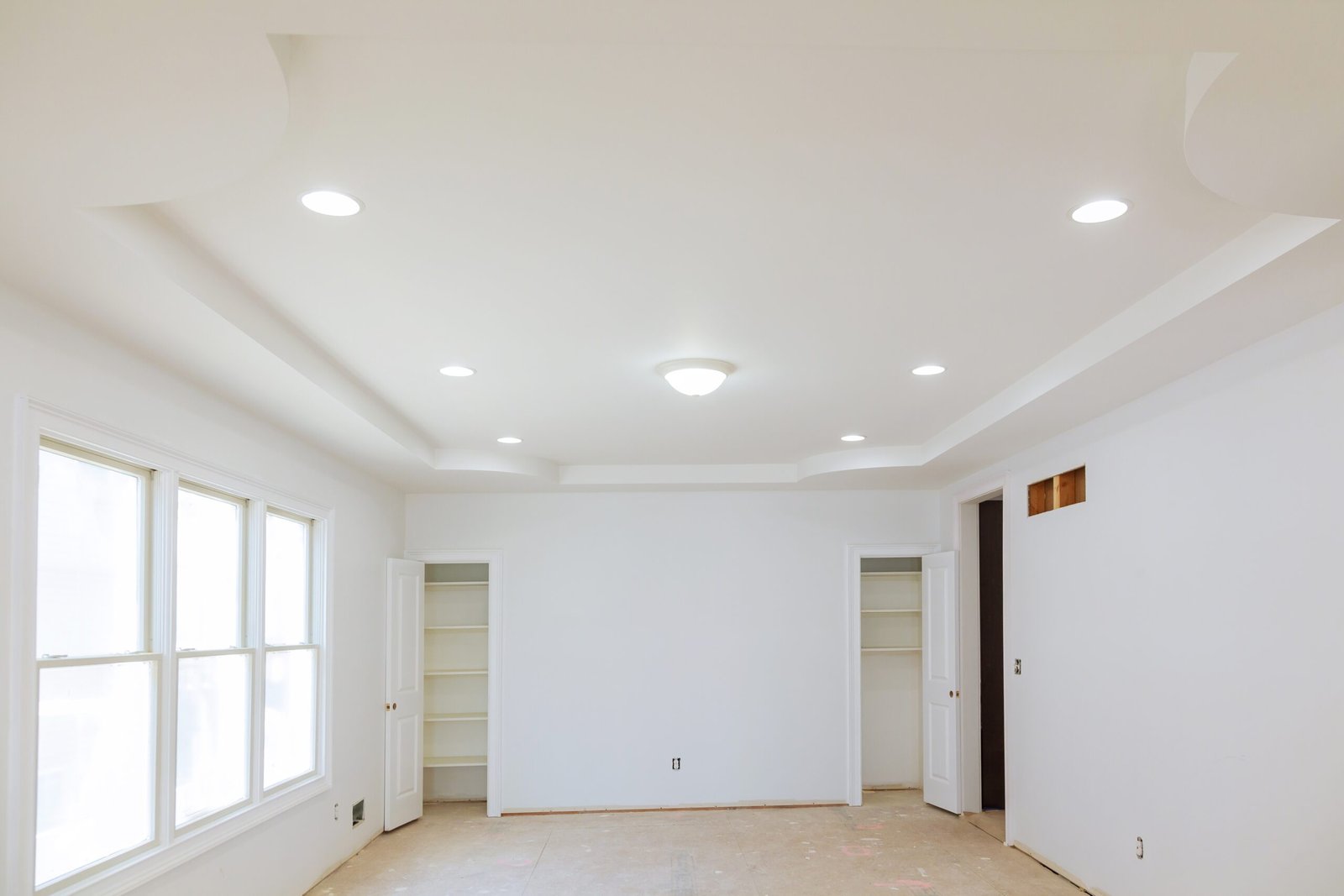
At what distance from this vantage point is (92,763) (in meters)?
3.74

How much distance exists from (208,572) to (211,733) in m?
0.72

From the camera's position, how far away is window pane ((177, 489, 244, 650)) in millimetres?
4543

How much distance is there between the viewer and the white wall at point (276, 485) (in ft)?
10.7

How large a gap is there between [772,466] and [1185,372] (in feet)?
13.4

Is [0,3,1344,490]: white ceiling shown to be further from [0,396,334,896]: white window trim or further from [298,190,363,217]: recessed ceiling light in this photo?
[0,396,334,896]: white window trim

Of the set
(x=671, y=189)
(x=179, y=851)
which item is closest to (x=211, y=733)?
(x=179, y=851)

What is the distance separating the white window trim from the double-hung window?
14mm

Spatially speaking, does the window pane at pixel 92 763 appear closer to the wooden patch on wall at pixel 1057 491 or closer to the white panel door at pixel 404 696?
the white panel door at pixel 404 696

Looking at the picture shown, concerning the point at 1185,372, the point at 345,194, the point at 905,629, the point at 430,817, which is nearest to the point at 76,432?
the point at 345,194

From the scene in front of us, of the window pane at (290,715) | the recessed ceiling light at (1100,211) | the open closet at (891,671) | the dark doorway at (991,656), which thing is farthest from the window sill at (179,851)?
the dark doorway at (991,656)

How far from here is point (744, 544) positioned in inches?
336

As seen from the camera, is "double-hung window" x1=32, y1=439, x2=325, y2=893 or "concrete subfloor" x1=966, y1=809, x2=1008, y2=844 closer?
"double-hung window" x1=32, y1=439, x2=325, y2=893

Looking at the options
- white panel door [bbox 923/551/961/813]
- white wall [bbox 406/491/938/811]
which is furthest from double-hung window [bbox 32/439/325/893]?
white panel door [bbox 923/551/961/813]

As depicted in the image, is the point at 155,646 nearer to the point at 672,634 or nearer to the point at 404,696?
the point at 404,696
